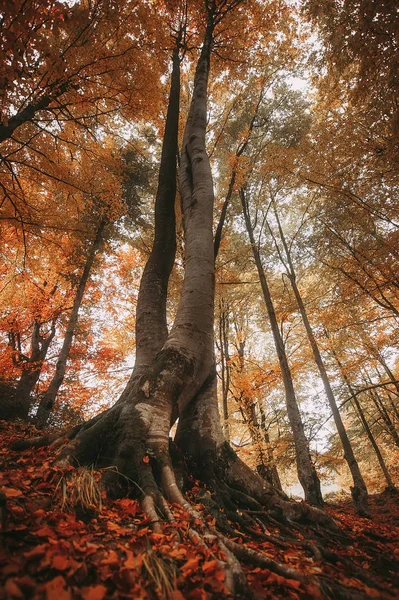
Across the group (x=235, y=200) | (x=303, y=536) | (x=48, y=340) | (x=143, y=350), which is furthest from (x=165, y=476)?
(x=48, y=340)

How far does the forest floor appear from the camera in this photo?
1.04m

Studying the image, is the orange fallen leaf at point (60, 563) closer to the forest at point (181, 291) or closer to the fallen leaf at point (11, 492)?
the forest at point (181, 291)

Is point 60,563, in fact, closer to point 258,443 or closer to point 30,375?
point 258,443

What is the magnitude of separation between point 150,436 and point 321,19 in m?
9.70

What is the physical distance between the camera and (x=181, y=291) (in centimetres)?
379

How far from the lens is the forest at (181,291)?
1505mm

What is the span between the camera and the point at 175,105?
5.46 m

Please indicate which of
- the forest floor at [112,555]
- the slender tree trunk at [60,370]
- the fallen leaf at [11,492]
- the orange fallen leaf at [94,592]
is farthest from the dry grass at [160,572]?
the slender tree trunk at [60,370]

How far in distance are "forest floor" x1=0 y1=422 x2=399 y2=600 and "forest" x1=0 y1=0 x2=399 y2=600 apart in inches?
0.4

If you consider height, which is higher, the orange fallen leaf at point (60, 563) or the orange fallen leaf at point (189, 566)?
the orange fallen leaf at point (60, 563)

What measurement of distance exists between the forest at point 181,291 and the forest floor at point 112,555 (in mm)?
11

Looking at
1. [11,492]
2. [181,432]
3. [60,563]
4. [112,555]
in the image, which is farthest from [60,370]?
[60,563]

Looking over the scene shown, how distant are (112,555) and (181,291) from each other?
9.43 ft

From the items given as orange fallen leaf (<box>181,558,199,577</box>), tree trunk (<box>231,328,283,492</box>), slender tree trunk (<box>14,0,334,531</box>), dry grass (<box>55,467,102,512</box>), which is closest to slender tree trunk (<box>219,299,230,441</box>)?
tree trunk (<box>231,328,283,492</box>)
